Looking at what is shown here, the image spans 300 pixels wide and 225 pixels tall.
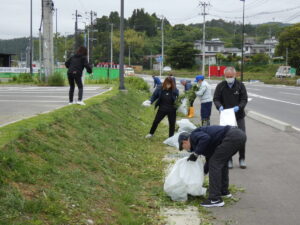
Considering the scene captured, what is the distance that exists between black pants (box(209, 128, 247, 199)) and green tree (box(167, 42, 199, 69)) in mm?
90465

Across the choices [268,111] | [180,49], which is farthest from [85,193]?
[180,49]

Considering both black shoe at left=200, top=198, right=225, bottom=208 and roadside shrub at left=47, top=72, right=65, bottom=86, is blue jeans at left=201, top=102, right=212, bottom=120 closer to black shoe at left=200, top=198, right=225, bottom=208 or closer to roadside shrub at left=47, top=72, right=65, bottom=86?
black shoe at left=200, top=198, right=225, bottom=208

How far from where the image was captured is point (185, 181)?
641 centimetres

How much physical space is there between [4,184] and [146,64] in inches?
4837

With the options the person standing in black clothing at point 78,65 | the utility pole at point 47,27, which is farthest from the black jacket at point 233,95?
the utility pole at point 47,27

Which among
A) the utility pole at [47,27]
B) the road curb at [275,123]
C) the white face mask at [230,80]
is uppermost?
the utility pole at [47,27]

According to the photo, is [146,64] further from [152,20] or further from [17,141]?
[17,141]

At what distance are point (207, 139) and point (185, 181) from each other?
0.77m

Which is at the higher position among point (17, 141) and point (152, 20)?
point (152, 20)

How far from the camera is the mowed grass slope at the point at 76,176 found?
4750mm

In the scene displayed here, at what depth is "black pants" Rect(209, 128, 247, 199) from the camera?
20.2 ft

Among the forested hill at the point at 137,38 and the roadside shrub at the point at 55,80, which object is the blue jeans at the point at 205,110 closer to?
the roadside shrub at the point at 55,80

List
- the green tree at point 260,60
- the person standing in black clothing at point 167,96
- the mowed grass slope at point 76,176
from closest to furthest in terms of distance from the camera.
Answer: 1. the mowed grass slope at point 76,176
2. the person standing in black clothing at point 167,96
3. the green tree at point 260,60

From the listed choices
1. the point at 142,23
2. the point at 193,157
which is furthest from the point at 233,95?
the point at 142,23
